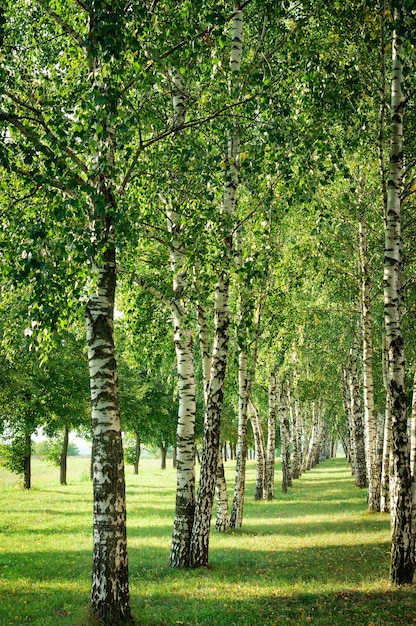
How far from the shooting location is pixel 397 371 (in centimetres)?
927

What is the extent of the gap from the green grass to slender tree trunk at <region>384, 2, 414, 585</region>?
645 mm

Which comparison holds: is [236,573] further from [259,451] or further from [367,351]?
[259,451]

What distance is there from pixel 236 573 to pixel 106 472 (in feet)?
16.1

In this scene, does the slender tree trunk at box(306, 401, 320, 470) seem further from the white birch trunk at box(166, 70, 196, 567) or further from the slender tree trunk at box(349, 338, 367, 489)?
the white birch trunk at box(166, 70, 196, 567)

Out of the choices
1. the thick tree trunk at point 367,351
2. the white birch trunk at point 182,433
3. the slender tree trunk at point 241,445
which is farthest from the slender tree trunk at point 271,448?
the white birch trunk at point 182,433

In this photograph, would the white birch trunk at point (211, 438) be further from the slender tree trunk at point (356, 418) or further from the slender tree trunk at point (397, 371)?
the slender tree trunk at point (356, 418)

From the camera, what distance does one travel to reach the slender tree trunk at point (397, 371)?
29.5ft

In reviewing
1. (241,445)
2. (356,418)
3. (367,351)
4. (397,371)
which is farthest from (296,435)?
(397,371)

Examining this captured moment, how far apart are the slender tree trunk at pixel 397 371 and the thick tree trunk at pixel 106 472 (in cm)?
444

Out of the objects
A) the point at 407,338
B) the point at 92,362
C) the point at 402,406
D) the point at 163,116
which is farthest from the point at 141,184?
the point at 407,338

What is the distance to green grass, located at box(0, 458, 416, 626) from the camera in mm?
8227

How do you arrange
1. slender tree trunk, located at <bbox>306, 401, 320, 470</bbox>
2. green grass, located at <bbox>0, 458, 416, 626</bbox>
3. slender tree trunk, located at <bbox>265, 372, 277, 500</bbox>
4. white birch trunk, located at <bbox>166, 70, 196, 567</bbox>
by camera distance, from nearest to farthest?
green grass, located at <bbox>0, 458, 416, 626</bbox>, white birch trunk, located at <bbox>166, 70, 196, 567</bbox>, slender tree trunk, located at <bbox>265, 372, 277, 500</bbox>, slender tree trunk, located at <bbox>306, 401, 320, 470</bbox>

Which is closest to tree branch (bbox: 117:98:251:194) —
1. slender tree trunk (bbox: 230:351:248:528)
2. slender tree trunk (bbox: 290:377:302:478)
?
slender tree trunk (bbox: 230:351:248:528)

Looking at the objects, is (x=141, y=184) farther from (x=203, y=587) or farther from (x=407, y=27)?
(x=203, y=587)
